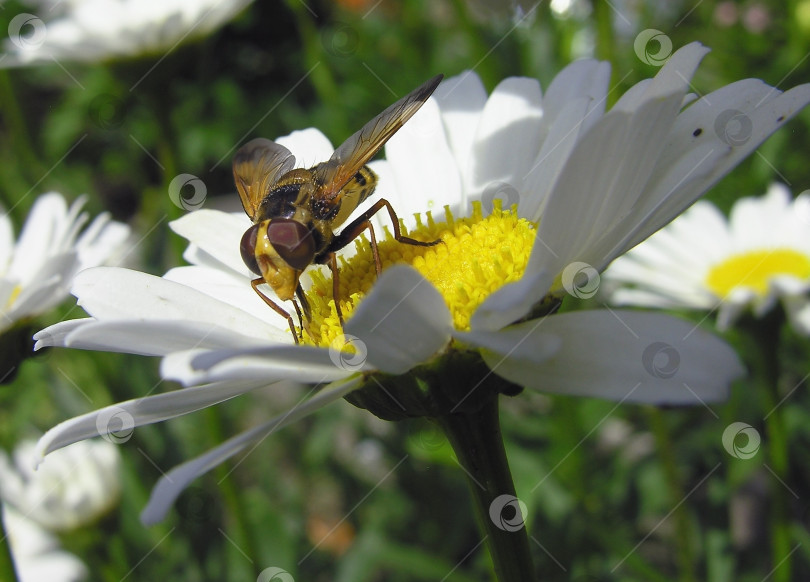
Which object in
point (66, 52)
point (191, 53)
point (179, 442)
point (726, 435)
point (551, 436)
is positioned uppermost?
point (66, 52)

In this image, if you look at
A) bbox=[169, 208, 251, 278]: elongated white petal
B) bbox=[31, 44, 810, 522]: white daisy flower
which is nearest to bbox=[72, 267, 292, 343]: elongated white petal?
bbox=[31, 44, 810, 522]: white daisy flower

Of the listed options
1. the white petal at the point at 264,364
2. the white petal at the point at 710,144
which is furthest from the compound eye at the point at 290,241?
the white petal at the point at 710,144

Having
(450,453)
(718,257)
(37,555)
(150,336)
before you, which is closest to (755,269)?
(718,257)

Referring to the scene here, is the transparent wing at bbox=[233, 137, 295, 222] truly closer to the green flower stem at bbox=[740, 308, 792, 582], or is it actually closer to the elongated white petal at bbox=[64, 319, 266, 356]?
the elongated white petal at bbox=[64, 319, 266, 356]

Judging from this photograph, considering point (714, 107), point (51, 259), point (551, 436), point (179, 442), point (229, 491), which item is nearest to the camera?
point (714, 107)

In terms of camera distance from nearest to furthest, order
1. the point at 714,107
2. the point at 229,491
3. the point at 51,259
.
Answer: the point at 714,107 < the point at 51,259 < the point at 229,491

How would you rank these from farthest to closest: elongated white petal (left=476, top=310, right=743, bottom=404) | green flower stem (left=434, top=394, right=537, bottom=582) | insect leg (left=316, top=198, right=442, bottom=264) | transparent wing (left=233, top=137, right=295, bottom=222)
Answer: transparent wing (left=233, top=137, right=295, bottom=222)
insect leg (left=316, top=198, right=442, bottom=264)
green flower stem (left=434, top=394, right=537, bottom=582)
elongated white petal (left=476, top=310, right=743, bottom=404)

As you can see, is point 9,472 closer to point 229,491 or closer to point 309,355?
point 229,491

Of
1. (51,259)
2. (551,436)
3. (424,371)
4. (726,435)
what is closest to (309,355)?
(424,371)
